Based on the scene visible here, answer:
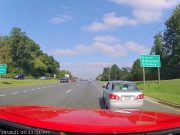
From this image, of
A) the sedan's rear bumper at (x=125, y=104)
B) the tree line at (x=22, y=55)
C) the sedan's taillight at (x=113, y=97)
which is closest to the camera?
the sedan's rear bumper at (x=125, y=104)

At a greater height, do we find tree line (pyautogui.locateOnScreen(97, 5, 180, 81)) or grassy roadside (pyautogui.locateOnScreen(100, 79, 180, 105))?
tree line (pyautogui.locateOnScreen(97, 5, 180, 81))

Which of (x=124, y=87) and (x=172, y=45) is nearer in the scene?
(x=124, y=87)

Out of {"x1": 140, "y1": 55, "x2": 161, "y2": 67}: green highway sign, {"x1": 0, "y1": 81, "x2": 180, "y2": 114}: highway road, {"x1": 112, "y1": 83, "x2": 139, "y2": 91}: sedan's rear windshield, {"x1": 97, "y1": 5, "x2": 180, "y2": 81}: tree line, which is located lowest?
{"x1": 0, "y1": 81, "x2": 180, "y2": 114}: highway road

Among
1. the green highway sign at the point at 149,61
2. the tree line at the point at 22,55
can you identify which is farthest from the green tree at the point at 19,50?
the green highway sign at the point at 149,61

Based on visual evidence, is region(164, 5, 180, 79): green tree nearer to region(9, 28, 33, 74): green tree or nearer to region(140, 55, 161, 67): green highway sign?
region(140, 55, 161, 67): green highway sign

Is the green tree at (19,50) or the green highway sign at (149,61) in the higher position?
the green tree at (19,50)

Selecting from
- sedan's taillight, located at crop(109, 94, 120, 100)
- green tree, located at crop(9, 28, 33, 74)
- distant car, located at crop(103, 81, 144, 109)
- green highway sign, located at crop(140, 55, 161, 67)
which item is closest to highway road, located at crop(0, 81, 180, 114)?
distant car, located at crop(103, 81, 144, 109)

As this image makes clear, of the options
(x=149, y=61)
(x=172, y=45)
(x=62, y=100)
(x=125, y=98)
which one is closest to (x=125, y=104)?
(x=125, y=98)

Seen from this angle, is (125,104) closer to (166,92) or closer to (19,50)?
(166,92)

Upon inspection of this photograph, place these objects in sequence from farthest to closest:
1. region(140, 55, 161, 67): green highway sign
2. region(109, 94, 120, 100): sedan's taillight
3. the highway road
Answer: region(140, 55, 161, 67): green highway sign < the highway road < region(109, 94, 120, 100): sedan's taillight

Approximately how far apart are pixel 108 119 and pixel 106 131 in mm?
713

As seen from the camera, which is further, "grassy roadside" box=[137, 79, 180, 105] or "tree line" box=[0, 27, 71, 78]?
"tree line" box=[0, 27, 71, 78]

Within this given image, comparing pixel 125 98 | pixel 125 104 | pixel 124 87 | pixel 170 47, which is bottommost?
pixel 125 104

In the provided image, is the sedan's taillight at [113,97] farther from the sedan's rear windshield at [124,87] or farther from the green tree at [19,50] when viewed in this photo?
the green tree at [19,50]
